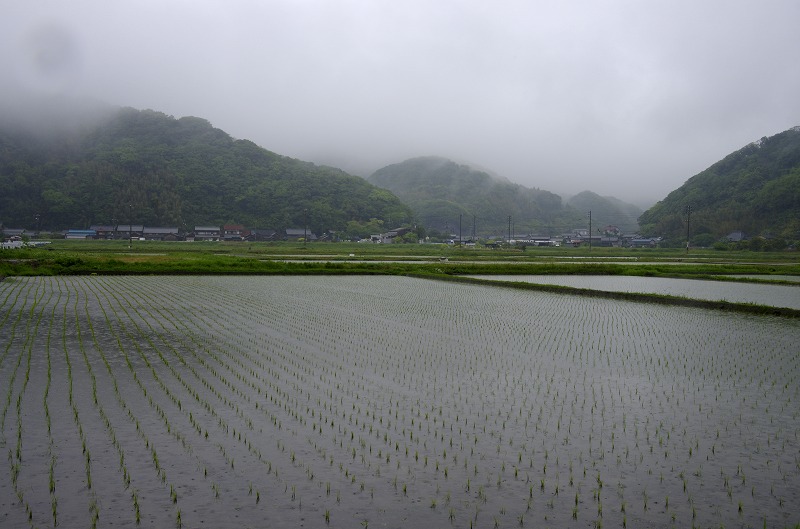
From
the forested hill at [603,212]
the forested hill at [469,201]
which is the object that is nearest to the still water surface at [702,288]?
the forested hill at [469,201]

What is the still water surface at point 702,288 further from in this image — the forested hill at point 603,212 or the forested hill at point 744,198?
the forested hill at point 603,212

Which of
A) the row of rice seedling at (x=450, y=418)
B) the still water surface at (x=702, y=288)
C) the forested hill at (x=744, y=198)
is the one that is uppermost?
the forested hill at (x=744, y=198)

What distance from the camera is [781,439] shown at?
5496 millimetres

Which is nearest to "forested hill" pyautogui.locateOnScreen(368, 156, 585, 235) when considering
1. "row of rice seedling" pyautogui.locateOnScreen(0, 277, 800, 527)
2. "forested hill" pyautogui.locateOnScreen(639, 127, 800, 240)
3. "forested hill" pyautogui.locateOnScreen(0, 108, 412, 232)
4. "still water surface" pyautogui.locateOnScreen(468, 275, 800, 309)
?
"forested hill" pyautogui.locateOnScreen(0, 108, 412, 232)

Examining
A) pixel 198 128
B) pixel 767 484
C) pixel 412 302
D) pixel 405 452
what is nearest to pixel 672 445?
pixel 767 484

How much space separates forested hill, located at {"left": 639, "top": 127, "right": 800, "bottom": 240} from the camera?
62.0 meters

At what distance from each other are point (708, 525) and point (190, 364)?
20.8ft

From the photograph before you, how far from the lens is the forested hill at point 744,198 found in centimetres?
6205

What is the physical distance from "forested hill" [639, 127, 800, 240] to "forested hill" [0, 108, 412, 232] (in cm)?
3651

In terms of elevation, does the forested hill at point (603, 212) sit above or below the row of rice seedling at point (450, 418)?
above

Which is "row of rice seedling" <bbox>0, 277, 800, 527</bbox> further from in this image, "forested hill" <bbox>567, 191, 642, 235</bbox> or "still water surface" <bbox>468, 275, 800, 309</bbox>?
"forested hill" <bbox>567, 191, 642, 235</bbox>

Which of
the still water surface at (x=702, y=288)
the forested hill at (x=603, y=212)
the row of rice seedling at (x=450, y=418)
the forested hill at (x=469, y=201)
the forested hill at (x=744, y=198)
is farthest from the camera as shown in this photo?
the forested hill at (x=603, y=212)

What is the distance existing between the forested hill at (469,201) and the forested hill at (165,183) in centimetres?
2818

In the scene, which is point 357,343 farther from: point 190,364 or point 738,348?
point 738,348
